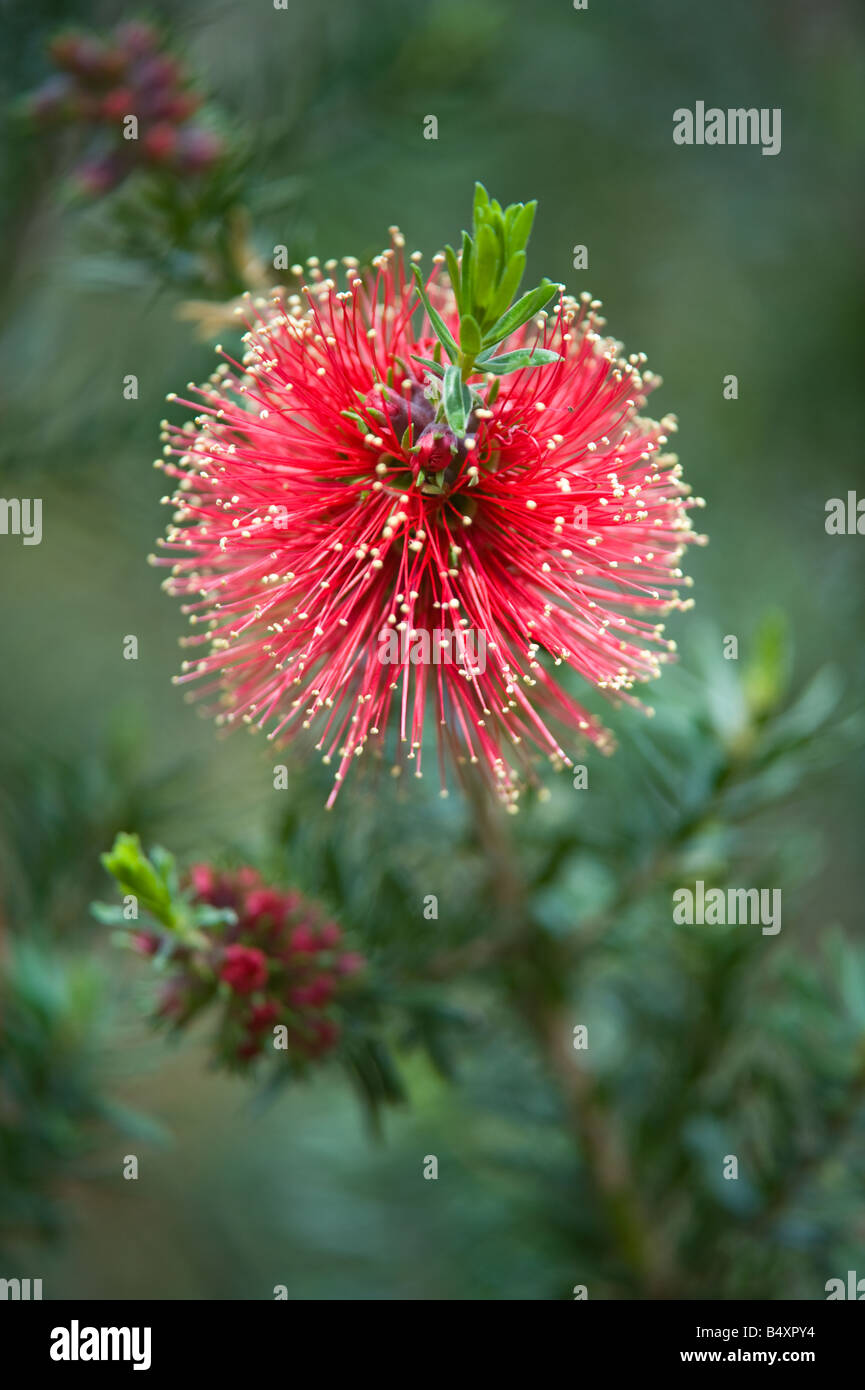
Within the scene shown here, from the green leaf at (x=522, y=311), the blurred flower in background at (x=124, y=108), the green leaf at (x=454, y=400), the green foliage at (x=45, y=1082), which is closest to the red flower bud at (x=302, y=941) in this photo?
the green foliage at (x=45, y=1082)

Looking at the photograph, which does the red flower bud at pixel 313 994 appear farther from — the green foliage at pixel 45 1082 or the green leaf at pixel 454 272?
the green leaf at pixel 454 272

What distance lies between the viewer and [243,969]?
1554mm

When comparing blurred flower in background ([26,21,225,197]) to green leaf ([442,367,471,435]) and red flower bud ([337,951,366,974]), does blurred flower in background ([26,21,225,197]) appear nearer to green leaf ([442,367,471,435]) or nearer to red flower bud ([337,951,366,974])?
green leaf ([442,367,471,435])

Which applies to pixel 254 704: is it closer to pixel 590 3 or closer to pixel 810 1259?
pixel 810 1259

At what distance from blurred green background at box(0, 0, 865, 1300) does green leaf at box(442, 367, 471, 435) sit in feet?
2.01

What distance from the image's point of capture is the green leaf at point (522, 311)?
1.28 meters

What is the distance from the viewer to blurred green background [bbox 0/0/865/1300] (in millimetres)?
2219

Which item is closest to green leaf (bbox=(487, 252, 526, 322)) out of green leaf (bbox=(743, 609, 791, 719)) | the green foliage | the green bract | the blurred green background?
the green bract

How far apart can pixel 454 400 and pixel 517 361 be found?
0.30 ft

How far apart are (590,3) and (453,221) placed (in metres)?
0.74

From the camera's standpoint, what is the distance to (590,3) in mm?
3291

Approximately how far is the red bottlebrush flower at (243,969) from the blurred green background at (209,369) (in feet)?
0.91

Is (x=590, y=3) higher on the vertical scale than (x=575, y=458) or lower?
higher
